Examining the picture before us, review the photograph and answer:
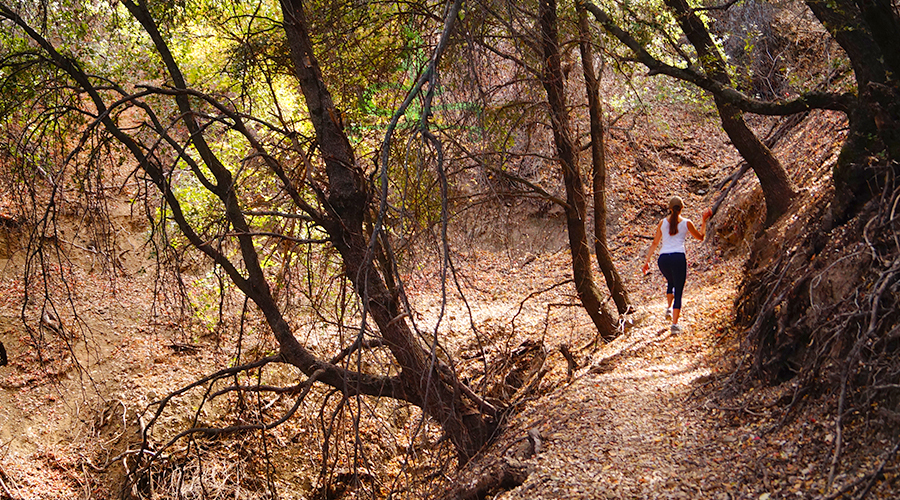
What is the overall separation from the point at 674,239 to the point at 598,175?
3.97 feet

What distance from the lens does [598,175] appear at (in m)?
7.38

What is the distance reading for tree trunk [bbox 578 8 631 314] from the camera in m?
6.87

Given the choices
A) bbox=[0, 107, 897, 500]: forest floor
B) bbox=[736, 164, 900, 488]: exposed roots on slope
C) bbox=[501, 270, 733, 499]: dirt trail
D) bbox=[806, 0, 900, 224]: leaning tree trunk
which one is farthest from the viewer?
bbox=[501, 270, 733, 499]: dirt trail

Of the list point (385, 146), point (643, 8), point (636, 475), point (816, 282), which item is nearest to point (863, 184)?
point (816, 282)

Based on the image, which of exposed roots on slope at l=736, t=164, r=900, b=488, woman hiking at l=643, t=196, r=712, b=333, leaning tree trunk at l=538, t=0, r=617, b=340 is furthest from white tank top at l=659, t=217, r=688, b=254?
exposed roots on slope at l=736, t=164, r=900, b=488

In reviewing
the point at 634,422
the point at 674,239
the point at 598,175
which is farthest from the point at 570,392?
the point at 598,175

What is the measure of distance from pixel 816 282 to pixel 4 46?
6913mm

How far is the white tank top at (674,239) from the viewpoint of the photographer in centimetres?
665

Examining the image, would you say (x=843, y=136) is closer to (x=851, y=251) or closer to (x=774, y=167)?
(x=774, y=167)

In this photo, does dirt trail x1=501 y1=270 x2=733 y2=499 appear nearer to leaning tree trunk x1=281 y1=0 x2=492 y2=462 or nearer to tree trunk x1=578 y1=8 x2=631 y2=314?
tree trunk x1=578 y1=8 x2=631 y2=314

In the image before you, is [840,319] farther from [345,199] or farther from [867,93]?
[345,199]

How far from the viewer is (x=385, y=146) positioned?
248 centimetres

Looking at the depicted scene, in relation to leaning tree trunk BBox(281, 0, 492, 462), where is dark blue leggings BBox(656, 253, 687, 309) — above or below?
below

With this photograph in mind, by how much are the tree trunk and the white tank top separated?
0.71 metres
